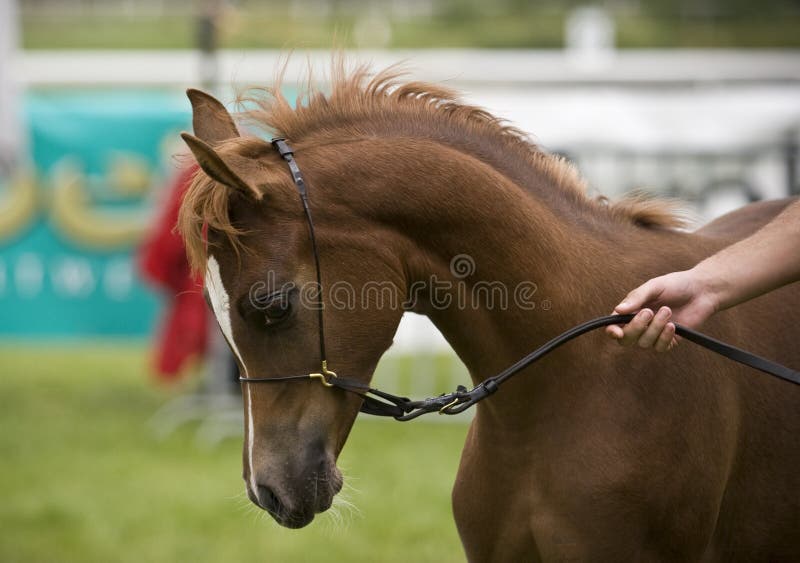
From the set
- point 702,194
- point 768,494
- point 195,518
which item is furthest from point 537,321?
point 702,194

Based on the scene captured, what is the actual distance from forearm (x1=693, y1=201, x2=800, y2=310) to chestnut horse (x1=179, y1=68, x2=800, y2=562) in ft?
0.82

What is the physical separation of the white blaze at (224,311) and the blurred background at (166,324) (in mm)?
2370

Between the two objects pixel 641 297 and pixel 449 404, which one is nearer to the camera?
pixel 641 297

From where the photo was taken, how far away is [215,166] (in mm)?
2223

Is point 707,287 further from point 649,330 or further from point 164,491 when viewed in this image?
point 164,491

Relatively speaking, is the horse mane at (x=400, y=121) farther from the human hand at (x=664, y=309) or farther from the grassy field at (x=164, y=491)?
the grassy field at (x=164, y=491)

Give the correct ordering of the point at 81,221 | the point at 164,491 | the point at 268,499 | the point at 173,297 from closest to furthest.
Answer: the point at 268,499 < the point at 164,491 < the point at 173,297 < the point at 81,221

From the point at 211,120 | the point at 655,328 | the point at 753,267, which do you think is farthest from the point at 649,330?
the point at 211,120

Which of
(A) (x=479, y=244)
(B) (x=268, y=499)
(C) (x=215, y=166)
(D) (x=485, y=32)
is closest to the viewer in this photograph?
(C) (x=215, y=166)

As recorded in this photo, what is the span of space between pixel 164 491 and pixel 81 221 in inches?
142

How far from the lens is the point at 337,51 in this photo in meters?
2.71

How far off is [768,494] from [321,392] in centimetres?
128

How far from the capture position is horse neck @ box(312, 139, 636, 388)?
8.00 ft

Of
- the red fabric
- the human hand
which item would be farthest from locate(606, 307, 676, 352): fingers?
the red fabric
